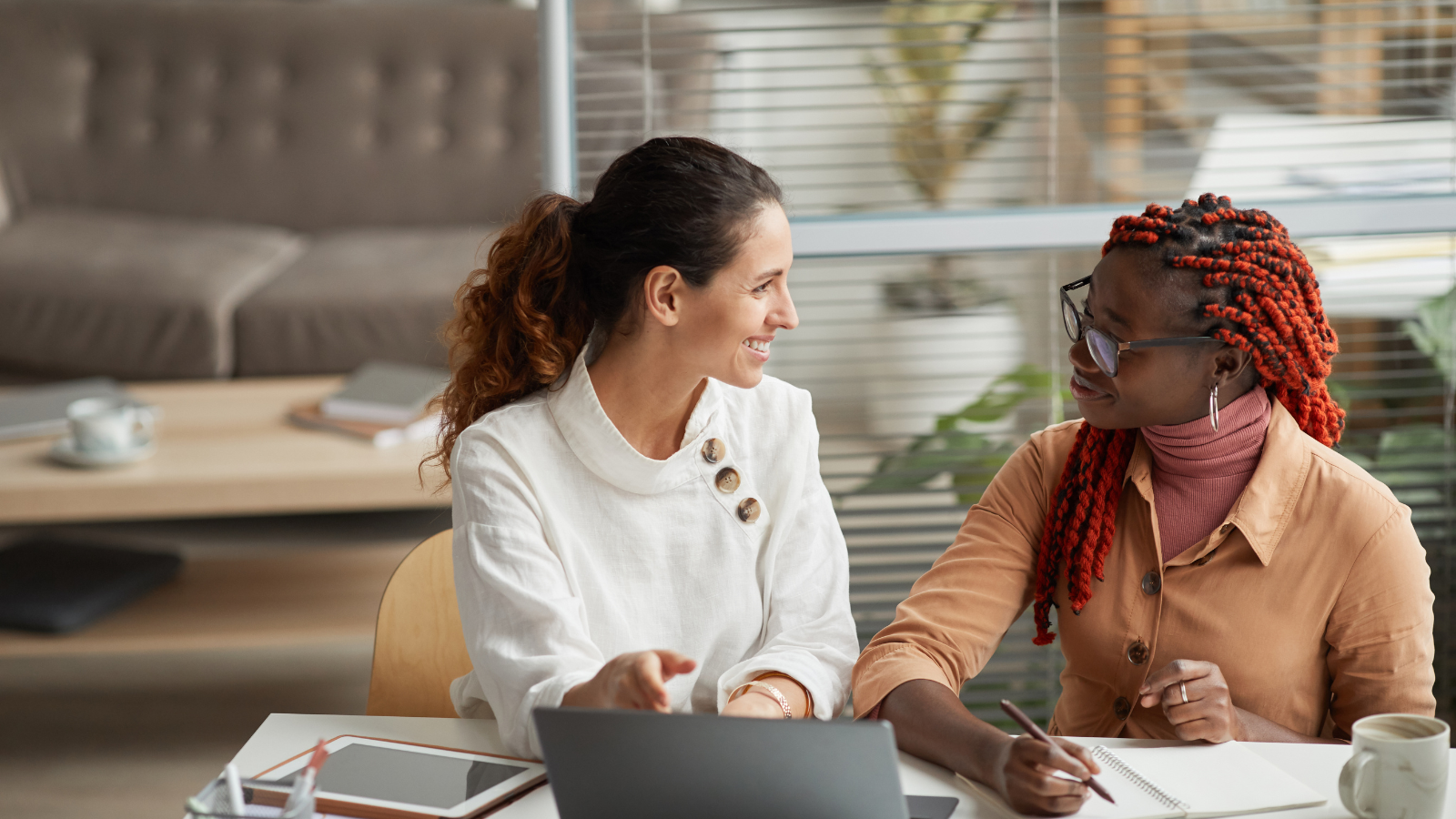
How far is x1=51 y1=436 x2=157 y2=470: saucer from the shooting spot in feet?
7.43

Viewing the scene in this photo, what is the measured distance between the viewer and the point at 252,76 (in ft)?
12.4

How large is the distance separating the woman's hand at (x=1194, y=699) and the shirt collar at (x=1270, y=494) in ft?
0.55

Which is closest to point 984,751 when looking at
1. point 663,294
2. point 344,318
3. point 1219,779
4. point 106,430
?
point 1219,779

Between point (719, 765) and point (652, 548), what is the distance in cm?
44

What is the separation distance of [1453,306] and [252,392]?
7.84ft

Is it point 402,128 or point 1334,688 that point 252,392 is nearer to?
point 402,128

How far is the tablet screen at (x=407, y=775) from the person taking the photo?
1.01 m

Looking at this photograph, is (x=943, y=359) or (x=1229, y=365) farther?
(x=943, y=359)

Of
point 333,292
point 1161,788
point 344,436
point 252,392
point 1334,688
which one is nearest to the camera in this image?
point 1161,788

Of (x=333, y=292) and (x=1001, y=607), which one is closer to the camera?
(x=1001, y=607)

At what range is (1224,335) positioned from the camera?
1176 millimetres

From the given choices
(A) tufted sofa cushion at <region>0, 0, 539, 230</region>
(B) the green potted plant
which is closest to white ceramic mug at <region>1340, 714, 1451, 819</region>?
(B) the green potted plant

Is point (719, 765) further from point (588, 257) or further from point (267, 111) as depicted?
point (267, 111)

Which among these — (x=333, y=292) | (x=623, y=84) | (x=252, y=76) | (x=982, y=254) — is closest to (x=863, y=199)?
(x=982, y=254)
